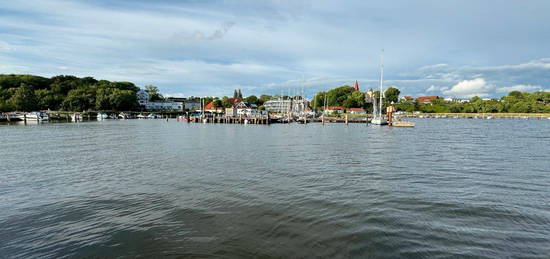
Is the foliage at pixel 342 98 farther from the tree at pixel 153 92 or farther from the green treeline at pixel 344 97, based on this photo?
the tree at pixel 153 92

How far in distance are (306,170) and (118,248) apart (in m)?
11.1

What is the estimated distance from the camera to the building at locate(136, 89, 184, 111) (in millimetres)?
169625

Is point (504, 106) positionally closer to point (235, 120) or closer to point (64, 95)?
point (235, 120)

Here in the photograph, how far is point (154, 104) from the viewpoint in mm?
177250

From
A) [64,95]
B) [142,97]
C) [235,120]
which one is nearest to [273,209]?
[235,120]

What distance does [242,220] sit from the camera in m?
9.21

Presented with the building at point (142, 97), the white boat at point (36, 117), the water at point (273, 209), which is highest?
the building at point (142, 97)

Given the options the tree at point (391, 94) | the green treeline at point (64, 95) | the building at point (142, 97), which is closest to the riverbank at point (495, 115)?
the tree at point (391, 94)

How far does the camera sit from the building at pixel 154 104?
170m

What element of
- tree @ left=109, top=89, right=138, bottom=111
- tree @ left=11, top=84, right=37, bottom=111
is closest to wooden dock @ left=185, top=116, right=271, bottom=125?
tree @ left=109, top=89, right=138, bottom=111

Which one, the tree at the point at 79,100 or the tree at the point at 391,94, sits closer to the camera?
the tree at the point at 79,100

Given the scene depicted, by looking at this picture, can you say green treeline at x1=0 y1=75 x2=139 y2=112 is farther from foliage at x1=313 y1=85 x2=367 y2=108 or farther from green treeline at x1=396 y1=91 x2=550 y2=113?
green treeline at x1=396 y1=91 x2=550 y2=113

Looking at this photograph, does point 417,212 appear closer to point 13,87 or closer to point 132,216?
point 132,216

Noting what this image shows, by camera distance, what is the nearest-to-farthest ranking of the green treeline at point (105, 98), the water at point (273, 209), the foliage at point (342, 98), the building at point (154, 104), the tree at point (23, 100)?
the water at point (273, 209), the tree at point (23, 100), the green treeline at point (105, 98), the building at point (154, 104), the foliage at point (342, 98)
